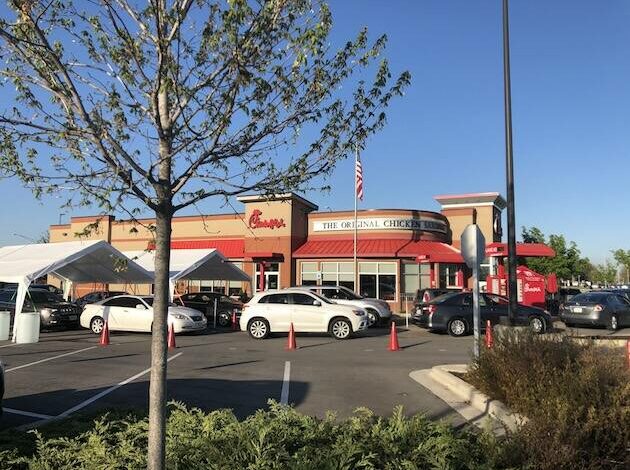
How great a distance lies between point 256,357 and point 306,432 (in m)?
9.13

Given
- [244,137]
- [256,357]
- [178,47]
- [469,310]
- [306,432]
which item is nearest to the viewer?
[178,47]

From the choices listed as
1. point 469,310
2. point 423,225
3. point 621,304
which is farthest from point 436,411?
point 423,225

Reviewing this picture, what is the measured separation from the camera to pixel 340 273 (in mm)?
32969

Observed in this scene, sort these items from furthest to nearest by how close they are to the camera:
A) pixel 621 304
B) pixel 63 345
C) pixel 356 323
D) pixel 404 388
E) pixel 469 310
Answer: pixel 621 304
pixel 469 310
pixel 356 323
pixel 63 345
pixel 404 388

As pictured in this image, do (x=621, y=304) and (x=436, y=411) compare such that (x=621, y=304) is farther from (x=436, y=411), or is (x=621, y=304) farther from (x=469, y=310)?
(x=436, y=411)

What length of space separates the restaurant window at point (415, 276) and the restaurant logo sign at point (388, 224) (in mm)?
2252

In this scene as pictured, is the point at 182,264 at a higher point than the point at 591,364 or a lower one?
higher

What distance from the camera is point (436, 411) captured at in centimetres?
791

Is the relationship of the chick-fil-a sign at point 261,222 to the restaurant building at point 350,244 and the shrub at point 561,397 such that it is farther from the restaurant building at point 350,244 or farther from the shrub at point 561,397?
the shrub at point 561,397

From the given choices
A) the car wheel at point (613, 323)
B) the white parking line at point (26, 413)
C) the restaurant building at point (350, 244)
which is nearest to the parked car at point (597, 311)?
the car wheel at point (613, 323)

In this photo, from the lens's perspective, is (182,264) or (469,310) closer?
(469,310)

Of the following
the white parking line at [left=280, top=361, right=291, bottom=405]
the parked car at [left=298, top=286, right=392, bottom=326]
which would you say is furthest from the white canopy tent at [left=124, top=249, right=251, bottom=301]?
the white parking line at [left=280, top=361, right=291, bottom=405]

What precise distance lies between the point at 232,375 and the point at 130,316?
33.8 feet

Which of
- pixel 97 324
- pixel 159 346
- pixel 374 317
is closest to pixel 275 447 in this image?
pixel 159 346
